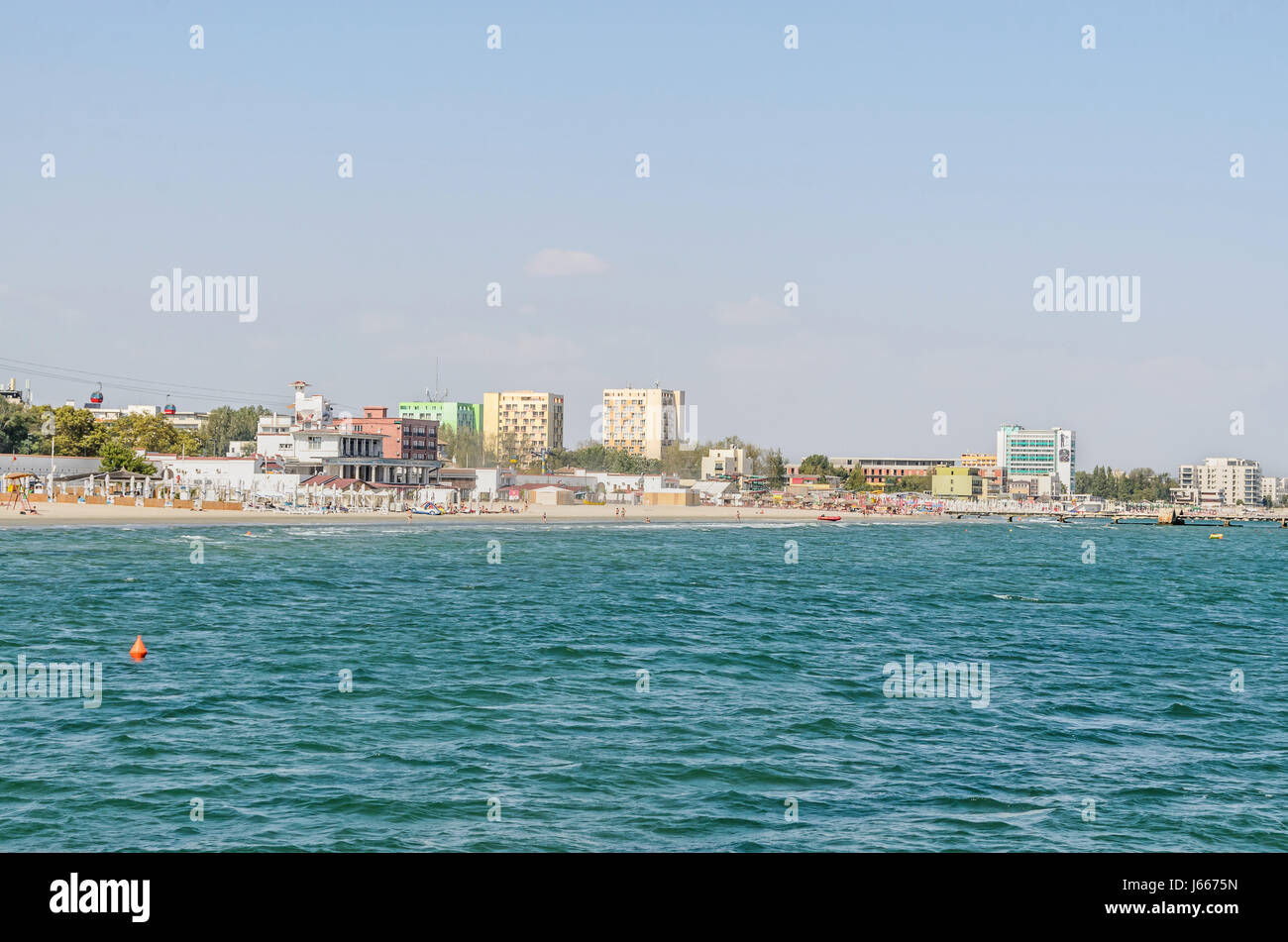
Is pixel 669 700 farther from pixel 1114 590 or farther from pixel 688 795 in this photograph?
pixel 1114 590

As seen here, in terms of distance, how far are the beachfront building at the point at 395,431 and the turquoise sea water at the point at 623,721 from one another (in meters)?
113

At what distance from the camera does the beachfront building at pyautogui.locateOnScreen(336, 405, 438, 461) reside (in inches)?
6865

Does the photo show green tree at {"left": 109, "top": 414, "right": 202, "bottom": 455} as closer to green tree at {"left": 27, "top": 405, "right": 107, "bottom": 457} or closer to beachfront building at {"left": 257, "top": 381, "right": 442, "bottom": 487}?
green tree at {"left": 27, "top": 405, "right": 107, "bottom": 457}

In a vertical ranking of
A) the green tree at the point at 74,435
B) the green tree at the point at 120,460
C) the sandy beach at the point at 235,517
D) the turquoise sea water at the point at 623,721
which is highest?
the green tree at the point at 74,435

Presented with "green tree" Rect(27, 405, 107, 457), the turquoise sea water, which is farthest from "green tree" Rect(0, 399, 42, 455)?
the turquoise sea water

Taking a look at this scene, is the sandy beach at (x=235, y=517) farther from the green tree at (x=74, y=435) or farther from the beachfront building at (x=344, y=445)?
the green tree at (x=74, y=435)

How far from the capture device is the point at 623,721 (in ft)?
84.7

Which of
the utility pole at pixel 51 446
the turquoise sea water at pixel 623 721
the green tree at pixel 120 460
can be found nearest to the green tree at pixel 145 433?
the utility pole at pixel 51 446

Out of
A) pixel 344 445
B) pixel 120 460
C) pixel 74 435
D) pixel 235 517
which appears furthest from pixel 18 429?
pixel 235 517

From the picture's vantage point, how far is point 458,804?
18594mm

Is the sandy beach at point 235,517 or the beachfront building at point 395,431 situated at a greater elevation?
the beachfront building at point 395,431

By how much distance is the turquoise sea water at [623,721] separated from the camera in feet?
58.3

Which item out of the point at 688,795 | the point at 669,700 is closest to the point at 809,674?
the point at 669,700
